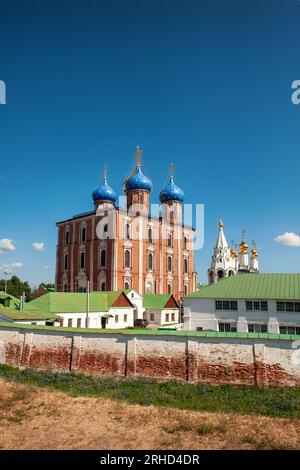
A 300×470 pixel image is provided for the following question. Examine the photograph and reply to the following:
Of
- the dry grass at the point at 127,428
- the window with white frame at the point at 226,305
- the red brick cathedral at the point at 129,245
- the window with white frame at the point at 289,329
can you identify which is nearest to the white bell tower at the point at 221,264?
the red brick cathedral at the point at 129,245

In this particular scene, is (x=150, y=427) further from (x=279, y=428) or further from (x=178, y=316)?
(x=178, y=316)

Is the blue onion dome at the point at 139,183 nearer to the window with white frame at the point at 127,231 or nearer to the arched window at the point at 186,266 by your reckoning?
the window with white frame at the point at 127,231

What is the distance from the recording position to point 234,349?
14.6 m

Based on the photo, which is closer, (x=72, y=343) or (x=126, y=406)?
(x=126, y=406)

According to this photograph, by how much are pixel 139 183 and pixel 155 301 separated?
15727mm

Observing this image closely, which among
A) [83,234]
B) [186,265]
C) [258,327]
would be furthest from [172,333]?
[186,265]

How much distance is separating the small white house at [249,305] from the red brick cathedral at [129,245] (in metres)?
17.5

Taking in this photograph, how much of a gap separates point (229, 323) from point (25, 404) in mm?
16143

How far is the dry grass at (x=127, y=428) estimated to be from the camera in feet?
31.6

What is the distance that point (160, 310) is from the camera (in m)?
41.7

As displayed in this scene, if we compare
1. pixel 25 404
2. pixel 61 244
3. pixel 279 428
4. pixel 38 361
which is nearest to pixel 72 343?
pixel 38 361

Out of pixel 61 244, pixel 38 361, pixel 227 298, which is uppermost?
pixel 61 244

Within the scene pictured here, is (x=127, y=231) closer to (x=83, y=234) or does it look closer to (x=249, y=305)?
(x=83, y=234)
